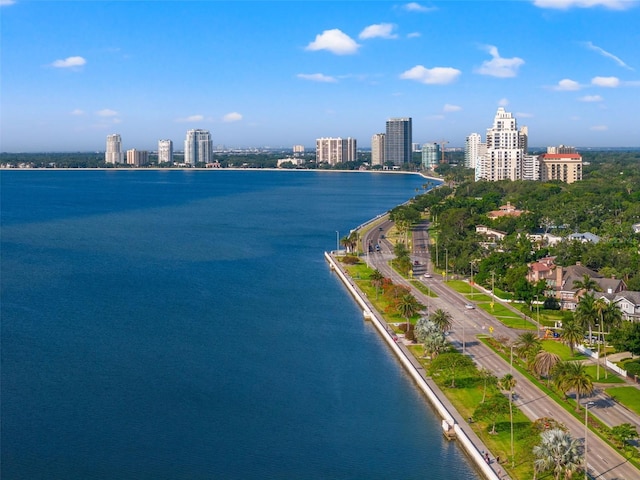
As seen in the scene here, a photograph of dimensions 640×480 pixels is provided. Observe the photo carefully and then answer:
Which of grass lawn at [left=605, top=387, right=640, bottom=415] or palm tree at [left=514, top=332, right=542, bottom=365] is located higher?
palm tree at [left=514, top=332, right=542, bottom=365]

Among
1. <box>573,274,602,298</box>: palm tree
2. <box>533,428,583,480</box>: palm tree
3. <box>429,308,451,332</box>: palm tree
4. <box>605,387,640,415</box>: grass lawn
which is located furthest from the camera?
<box>573,274,602,298</box>: palm tree

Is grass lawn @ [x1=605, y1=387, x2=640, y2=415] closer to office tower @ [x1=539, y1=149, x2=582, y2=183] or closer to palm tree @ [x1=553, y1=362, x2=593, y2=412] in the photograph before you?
palm tree @ [x1=553, y1=362, x2=593, y2=412]

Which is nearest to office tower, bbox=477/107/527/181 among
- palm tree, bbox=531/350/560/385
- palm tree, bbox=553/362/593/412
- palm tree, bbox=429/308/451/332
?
palm tree, bbox=429/308/451/332

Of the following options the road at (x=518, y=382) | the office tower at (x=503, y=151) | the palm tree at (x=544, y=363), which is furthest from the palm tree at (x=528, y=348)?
the office tower at (x=503, y=151)

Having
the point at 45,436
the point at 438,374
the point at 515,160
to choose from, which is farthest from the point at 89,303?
the point at 515,160

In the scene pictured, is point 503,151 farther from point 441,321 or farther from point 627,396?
point 627,396

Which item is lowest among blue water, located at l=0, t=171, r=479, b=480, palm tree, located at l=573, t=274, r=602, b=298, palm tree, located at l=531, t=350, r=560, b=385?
blue water, located at l=0, t=171, r=479, b=480

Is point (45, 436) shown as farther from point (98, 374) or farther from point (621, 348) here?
point (621, 348)
